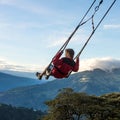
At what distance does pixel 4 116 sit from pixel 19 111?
7.63 meters

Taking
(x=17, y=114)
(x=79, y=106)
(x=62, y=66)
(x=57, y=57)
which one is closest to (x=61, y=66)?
(x=62, y=66)

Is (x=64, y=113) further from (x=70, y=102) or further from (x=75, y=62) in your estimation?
(x=75, y=62)

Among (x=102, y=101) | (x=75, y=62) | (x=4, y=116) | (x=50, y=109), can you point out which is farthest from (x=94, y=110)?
(x=4, y=116)

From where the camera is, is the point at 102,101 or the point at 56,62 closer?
the point at 56,62

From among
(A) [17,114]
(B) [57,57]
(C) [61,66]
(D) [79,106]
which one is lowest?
(C) [61,66]

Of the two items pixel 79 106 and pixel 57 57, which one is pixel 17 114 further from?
pixel 57 57

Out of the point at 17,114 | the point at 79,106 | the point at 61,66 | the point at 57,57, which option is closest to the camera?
the point at 57,57

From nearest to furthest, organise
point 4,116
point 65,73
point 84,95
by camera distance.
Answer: point 65,73
point 84,95
point 4,116

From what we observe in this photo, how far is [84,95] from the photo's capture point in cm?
7981

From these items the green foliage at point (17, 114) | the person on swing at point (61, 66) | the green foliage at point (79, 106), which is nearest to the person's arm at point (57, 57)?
the person on swing at point (61, 66)

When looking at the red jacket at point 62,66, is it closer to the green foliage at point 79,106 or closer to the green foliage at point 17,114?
the green foliage at point 79,106

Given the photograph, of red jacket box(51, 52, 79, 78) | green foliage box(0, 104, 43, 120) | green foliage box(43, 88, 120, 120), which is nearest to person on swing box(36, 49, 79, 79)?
red jacket box(51, 52, 79, 78)

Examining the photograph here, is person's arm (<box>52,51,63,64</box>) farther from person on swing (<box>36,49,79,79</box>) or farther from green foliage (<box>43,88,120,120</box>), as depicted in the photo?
green foliage (<box>43,88,120,120</box>)

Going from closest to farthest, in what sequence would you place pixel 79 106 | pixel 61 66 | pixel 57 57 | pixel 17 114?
pixel 57 57, pixel 61 66, pixel 79 106, pixel 17 114
